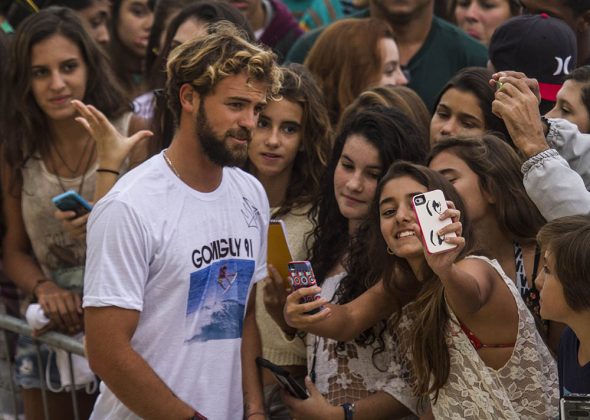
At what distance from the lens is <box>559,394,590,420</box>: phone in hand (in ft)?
10.1

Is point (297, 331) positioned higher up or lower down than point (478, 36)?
lower down

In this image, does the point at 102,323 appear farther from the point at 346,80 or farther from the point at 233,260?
the point at 346,80

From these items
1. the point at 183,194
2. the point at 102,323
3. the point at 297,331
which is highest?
the point at 183,194

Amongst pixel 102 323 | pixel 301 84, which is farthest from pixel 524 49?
pixel 102 323

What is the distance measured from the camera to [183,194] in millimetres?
3816

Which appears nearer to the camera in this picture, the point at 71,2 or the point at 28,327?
the point at 28,327

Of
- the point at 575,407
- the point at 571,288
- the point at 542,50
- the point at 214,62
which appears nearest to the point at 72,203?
the point at 214,62

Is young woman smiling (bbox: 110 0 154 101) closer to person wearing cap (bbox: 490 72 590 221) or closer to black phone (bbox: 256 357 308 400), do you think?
black phone (bbox: 256 357 308 400)

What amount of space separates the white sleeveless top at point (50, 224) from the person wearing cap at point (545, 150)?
206 cm

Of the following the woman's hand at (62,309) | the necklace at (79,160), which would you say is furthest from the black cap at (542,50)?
the woman's hand at (62,309)

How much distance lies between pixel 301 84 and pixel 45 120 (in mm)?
1290

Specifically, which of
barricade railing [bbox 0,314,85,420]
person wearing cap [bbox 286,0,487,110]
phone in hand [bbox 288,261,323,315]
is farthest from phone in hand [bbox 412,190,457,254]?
person wearing cap [bbox 286,0,487,110]

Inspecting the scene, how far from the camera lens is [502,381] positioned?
3.67 meters

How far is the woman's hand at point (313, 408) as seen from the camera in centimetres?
410
